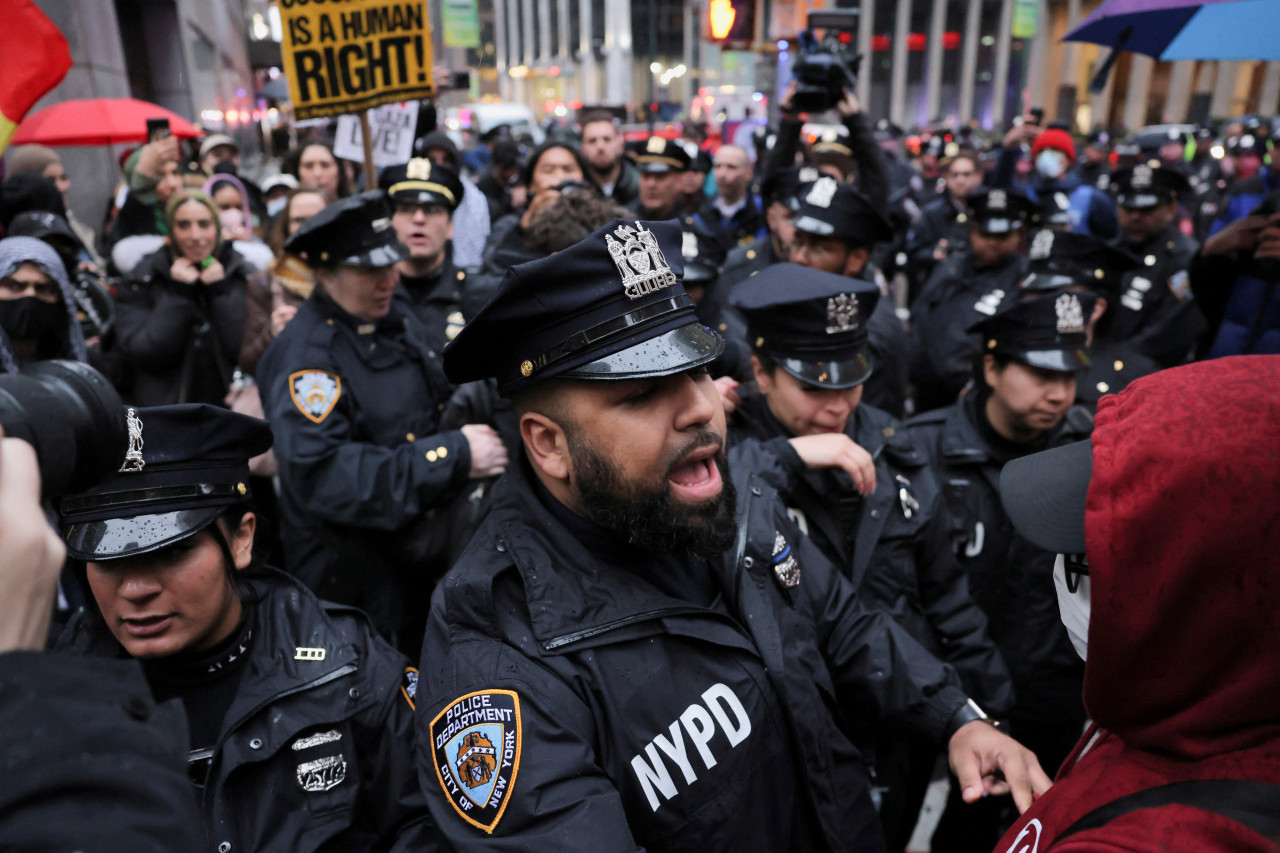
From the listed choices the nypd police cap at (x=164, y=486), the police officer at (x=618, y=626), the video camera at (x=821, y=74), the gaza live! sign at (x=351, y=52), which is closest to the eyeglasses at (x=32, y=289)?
the gaza live! sign at (x=351, y=52)

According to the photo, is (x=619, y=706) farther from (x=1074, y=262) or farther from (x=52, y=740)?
(x=1074, y=262)

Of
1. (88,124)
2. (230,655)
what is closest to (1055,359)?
(230,655)

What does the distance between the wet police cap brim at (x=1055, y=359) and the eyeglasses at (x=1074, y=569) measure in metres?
1.98

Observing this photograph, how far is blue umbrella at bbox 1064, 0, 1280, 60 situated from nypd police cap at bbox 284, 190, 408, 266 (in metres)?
3.15

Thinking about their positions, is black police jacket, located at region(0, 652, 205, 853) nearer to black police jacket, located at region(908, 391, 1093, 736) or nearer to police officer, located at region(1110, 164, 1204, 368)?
black police jacket, located at region(908, 391, 1093, 736)

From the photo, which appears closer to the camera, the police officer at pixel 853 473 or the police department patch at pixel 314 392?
the police officer at pixel 853 473

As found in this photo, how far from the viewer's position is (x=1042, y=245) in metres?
4.80

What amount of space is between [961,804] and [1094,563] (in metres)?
2.51

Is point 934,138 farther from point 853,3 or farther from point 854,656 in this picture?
point 853,3

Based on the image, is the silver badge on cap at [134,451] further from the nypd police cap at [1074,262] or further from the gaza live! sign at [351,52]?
the nypd police cap at [1074,262]

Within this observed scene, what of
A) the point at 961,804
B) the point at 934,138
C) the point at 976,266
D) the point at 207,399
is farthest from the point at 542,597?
the point at 934,138

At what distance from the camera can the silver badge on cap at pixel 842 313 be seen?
291 centimetres

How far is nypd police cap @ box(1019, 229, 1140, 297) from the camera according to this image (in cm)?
458

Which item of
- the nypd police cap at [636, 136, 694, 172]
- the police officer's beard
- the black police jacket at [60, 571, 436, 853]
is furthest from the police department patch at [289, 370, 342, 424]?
the nypd police cap at [636, 136, 694, 172]
